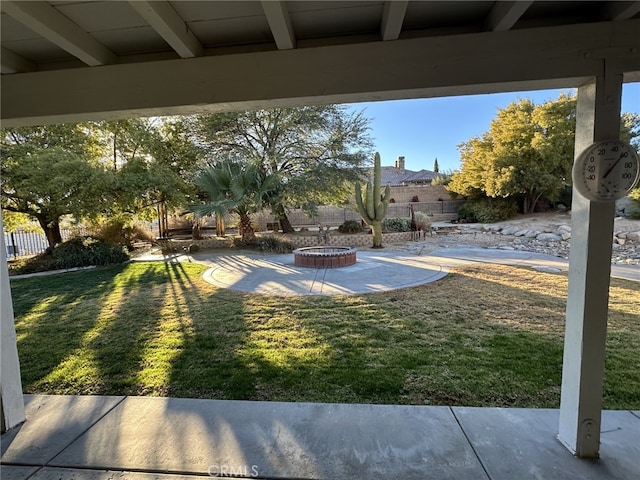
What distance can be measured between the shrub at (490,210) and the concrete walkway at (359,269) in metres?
9.61

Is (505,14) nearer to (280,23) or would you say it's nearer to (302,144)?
(280,23)

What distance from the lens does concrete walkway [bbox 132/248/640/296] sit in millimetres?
6098

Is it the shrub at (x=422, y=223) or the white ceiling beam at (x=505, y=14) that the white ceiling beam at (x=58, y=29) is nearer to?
the white ceiling beam at (x=505, y=14)

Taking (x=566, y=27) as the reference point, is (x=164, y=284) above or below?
below

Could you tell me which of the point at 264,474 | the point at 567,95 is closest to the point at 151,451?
the point at 264,474

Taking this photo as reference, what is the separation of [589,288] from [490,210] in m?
18.7

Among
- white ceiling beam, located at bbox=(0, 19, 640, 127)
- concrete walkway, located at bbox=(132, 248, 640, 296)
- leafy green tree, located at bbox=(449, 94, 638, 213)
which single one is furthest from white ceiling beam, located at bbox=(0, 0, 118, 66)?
leafy green tree, located at bbox=(449, 94, 638, 213)

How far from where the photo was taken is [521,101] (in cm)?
1723

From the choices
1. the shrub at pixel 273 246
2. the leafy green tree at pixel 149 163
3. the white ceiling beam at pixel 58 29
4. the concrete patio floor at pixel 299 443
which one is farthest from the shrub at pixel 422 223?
the white ceiling beam at pixel 58 29

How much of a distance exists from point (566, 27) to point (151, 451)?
10.9 ft

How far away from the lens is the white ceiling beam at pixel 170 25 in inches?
59.6

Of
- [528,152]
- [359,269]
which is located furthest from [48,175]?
[528,152]

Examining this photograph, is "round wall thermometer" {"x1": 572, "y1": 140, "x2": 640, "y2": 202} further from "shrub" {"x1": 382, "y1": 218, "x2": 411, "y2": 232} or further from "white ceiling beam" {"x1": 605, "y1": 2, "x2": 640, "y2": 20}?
"shrub" {"x1": 382, "y1": 218, "x2": 411, "y2": 232}

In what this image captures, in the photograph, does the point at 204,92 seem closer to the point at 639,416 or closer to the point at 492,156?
the point at 639,416
